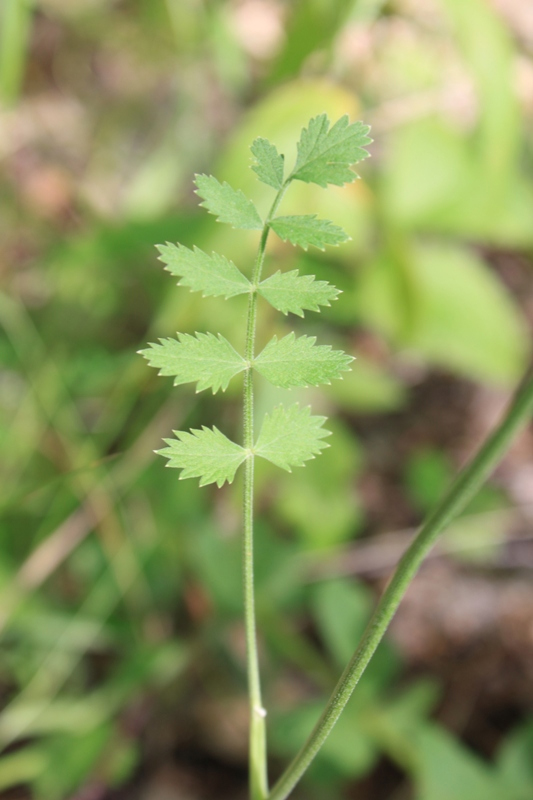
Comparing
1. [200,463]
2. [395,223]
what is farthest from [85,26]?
[200,463]

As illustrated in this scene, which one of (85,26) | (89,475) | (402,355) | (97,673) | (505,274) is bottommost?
(97,673)

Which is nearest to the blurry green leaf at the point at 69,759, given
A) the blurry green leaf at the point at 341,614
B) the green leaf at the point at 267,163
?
the blurry green leaf at the point at 341,614

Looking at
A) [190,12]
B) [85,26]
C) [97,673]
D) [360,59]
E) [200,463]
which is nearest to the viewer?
[200,463]

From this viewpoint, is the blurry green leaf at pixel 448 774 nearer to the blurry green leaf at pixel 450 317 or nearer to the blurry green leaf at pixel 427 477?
the blurry green leaf at pixel 427 477

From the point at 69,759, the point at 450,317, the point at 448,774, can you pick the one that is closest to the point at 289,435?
the point at 448,774

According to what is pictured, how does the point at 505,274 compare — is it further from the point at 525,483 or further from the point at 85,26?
the point at 85,26

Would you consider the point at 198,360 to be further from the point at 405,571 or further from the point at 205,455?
the point at 405,571

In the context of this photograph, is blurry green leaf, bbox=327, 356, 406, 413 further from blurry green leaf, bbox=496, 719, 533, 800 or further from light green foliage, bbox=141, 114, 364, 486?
light green foliage, bbox=141, 114, 364, 486

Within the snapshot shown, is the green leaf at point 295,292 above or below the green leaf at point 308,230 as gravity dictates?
below
